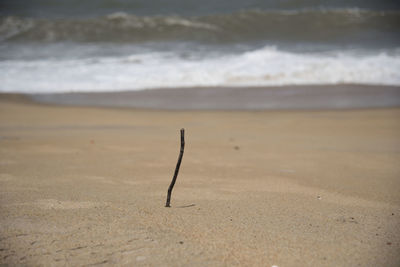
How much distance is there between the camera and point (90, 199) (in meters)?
1.85

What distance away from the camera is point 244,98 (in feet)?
23.1

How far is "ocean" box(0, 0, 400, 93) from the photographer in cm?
819

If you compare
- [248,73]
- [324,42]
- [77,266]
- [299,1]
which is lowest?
[77,266]

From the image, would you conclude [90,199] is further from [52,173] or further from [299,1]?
[299,1]

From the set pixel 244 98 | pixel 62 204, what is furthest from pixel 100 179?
pixel 244 98

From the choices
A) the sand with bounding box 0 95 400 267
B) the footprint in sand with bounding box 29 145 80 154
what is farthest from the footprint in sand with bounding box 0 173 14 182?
the footprint in sand with bounding box 29 145 80 154

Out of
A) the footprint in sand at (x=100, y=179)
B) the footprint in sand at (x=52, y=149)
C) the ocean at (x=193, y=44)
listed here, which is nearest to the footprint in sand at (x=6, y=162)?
Result: the footprint in sand at (x=52, y=149)

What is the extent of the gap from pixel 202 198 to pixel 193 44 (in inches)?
427

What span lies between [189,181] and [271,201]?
1.99 ft

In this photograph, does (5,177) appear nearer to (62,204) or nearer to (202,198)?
(62,204)

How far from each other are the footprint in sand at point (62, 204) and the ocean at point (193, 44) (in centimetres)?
620

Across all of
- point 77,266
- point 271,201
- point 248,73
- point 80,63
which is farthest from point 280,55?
point 77,266

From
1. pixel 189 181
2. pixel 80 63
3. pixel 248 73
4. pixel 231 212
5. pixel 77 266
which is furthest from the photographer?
pixel 80 63

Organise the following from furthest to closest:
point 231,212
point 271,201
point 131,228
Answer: point 271,201 < point 231,212 < point 131,228
